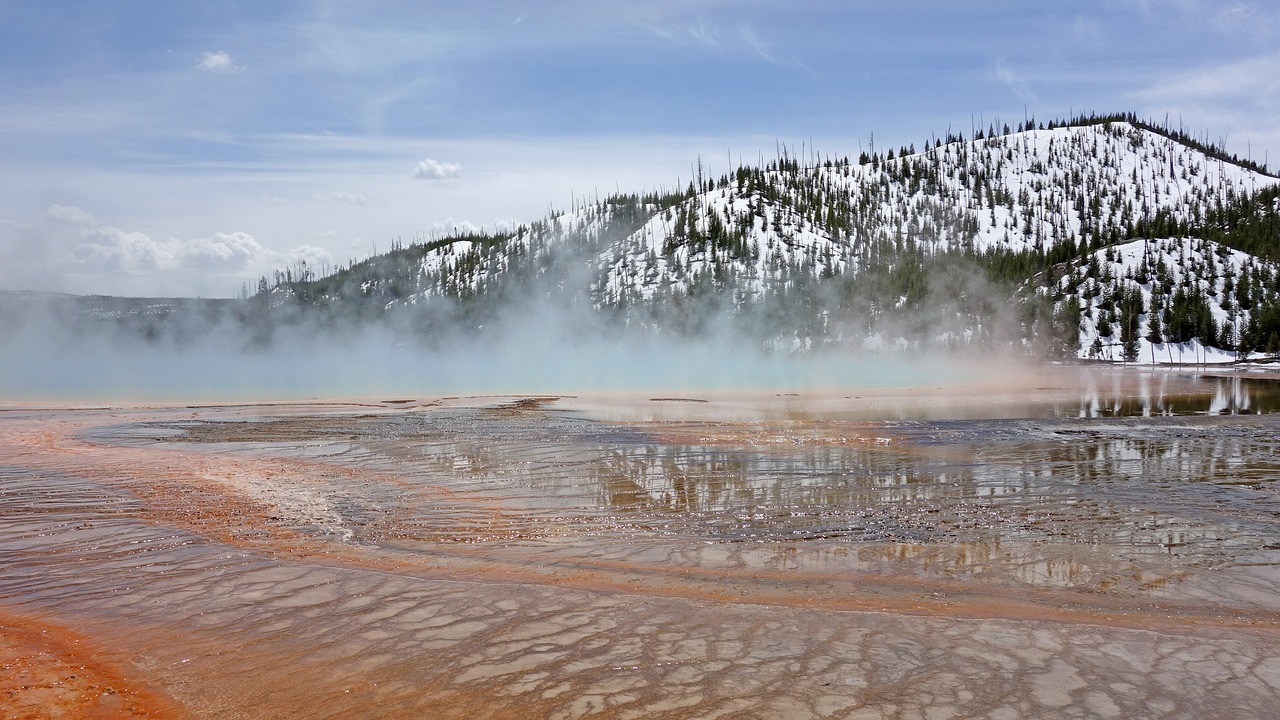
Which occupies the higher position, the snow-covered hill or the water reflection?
the snow-covered hill

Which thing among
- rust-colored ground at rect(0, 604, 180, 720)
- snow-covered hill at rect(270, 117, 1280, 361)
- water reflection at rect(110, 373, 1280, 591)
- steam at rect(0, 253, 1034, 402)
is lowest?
rust-colored ground at rect(0, 604, 180, 720)

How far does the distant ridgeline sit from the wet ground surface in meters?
89.5

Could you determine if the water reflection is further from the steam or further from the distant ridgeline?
the distant ridgeline

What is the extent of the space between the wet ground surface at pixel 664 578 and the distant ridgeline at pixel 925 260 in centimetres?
8949

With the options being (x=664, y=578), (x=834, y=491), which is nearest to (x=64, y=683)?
(x=664, y=578)

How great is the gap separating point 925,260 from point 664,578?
13896 cm

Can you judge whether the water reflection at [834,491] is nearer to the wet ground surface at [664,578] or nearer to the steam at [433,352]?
the wet ground surface at [664,578]

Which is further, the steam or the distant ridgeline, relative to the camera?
the distant ridgeline

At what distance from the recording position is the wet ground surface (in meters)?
6.20

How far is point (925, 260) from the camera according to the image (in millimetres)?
137625

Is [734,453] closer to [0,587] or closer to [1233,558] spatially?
[1233,558]

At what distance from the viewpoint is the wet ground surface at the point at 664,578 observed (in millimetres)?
6195

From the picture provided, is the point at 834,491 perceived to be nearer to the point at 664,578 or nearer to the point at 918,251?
the point at 664,578

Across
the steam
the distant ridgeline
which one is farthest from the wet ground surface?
the distant ridgeline
